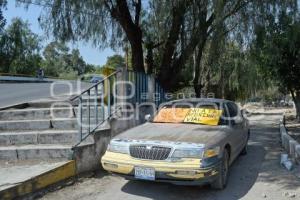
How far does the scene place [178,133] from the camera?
6816 millimetres

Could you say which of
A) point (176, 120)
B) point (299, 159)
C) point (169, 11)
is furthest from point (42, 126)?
point (299, 159)

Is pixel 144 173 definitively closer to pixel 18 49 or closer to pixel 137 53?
pixel 137 53

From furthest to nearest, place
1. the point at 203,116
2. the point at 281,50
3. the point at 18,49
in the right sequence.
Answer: the point at 18,49 < the point at 281,50 < the point at 203,116

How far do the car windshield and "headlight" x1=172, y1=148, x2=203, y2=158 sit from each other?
1698mm

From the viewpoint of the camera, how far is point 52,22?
11398 mm

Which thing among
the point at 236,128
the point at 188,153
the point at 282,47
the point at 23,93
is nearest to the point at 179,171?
the point at 188,153

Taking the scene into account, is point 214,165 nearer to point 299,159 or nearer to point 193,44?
point 299,159

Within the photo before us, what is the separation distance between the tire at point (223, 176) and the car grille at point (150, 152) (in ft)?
3.24

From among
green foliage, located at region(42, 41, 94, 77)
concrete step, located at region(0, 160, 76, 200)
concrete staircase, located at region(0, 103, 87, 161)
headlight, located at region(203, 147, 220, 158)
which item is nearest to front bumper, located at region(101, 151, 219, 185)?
headlight, located at region(203, 147, 220, 158)

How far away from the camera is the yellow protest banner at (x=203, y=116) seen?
7.67m

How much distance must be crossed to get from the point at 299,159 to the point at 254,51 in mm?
5053

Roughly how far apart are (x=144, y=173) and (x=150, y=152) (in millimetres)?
357

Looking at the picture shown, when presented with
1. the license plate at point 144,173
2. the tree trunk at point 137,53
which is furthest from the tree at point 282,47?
the license plate at point 144,173

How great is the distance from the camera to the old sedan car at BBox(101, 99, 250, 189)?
5902mm
